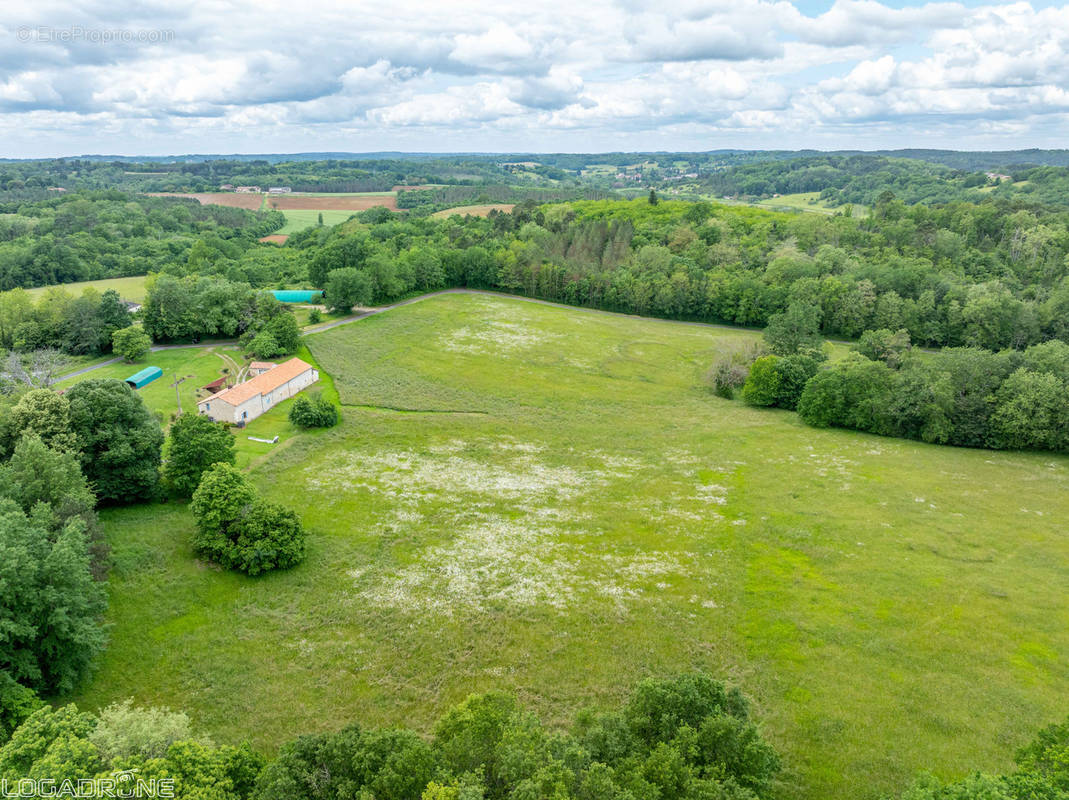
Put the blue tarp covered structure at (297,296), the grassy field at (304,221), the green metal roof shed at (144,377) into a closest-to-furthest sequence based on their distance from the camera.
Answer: the green metal roof shed at (144,377) < the blue tarp covered structure at (297,296) < the grassy field at (304,221)

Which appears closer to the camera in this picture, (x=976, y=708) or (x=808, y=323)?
(x=976, y=708)

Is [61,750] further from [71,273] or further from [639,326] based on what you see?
[71,273]

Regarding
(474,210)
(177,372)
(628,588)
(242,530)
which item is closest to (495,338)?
(177,372)

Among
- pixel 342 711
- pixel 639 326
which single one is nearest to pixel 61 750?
pixel 342 711

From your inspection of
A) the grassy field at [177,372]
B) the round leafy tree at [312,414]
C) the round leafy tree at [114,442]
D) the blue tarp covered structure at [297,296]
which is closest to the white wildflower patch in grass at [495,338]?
the round leafy tree at [312,414]

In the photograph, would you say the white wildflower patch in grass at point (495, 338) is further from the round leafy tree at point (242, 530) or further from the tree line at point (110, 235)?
the tree line at point (110, 235)

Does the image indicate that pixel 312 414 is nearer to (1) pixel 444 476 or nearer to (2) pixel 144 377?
(1) pixel 444 476
